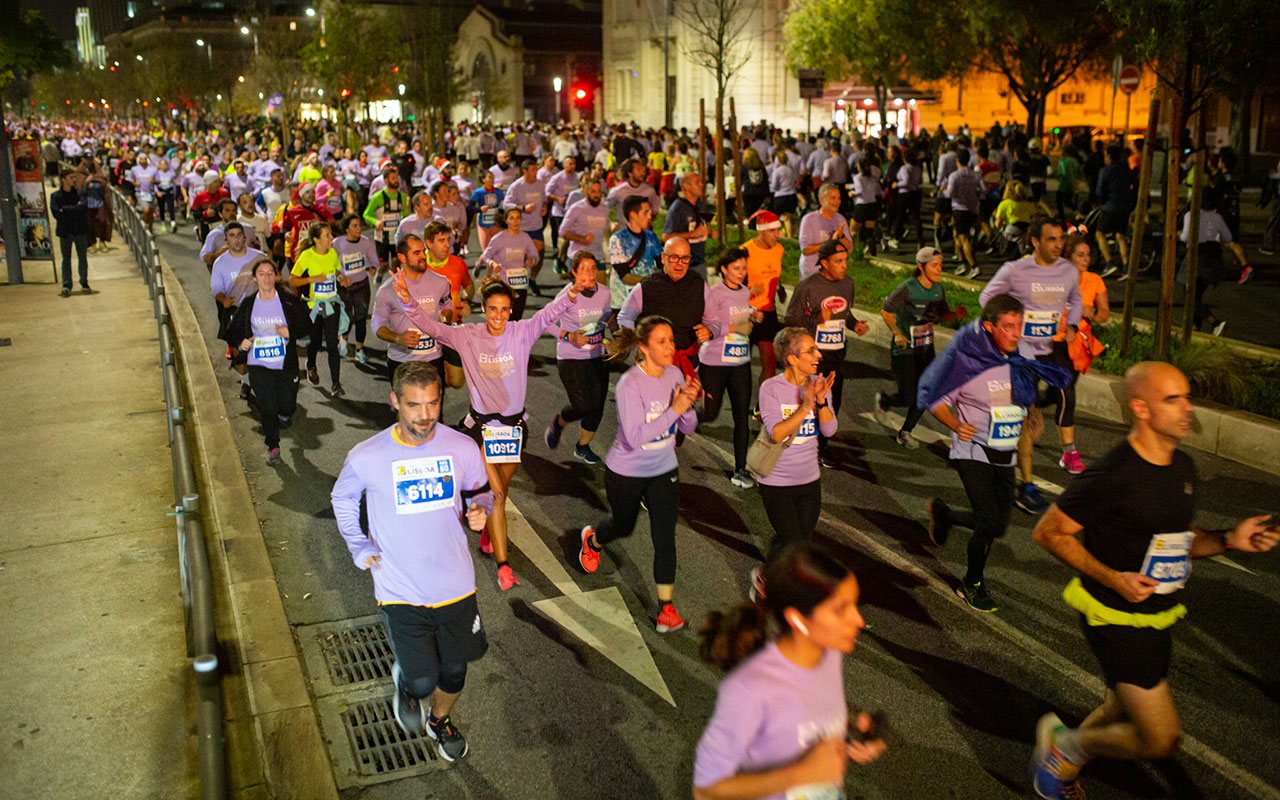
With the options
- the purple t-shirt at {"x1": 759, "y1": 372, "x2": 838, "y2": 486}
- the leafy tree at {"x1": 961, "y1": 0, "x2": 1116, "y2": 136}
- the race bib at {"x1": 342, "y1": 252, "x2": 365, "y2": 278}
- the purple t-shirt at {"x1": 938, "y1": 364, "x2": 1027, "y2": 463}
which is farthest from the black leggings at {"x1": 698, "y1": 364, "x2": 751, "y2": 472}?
the leafy tree at {"x1": 961, "y1": 0, "x2": 1116, "y2": 136}

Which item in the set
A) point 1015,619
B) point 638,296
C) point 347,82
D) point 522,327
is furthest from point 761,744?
point 347,82

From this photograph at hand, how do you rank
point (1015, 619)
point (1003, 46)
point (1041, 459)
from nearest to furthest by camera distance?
point (1015, 619)
point (1041, 459)
point (1003, 46)

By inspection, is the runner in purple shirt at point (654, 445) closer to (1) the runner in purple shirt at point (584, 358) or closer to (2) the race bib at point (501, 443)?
(2) the race bib at point (501, 443)

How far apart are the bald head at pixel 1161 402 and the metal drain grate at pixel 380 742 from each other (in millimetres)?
3454

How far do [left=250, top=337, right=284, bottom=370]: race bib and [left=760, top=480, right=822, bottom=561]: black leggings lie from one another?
16.1 ft

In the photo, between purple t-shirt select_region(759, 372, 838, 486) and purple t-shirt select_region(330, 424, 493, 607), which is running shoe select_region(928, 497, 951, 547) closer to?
purple t-shirt select_region(759, 372, 838, 486)

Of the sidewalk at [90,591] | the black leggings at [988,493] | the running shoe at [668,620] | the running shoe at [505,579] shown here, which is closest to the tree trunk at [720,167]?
the sidewalk at [90,591]

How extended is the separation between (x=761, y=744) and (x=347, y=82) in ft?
164

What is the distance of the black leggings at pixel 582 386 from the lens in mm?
9211

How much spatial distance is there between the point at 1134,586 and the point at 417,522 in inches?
112

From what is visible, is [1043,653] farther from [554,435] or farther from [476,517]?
[554,435]

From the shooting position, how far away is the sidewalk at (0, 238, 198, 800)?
513 cm

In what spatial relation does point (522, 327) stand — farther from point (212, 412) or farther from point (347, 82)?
point (347, 82)

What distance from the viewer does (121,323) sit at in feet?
53.1
